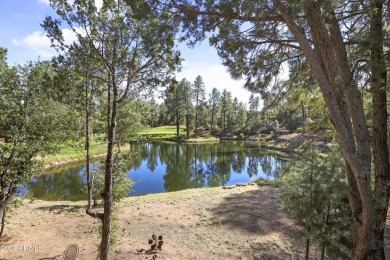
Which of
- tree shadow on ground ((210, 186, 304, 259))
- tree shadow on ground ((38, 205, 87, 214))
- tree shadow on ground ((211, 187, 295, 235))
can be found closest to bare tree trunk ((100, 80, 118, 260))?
tree shadow on ground ((210, 186, 304, 259))

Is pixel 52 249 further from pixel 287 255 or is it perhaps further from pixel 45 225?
pixel 287 255

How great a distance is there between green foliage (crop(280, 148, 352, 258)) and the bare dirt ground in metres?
2.61

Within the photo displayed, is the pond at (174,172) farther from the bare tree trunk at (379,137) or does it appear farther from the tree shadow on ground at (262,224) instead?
the bare tree trunk at (379,137)

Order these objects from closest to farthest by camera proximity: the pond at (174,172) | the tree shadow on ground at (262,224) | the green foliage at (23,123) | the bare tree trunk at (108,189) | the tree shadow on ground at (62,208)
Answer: the bare tree trunk at (108,189), the green foliage at (23,123), the tree shadow on ground at (262,224), the tree shadow on ground at (62,208), the pond at (174,172)

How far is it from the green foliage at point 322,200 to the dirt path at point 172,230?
8.56ft

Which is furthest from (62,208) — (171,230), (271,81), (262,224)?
(271,81)

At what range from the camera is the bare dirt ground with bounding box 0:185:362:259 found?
333 inches

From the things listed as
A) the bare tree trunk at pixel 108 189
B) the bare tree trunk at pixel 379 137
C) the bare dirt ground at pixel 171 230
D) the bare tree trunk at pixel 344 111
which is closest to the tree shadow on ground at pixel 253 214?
the bare dirt ground at pixel 171 230

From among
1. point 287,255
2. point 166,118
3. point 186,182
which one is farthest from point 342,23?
point 166,118

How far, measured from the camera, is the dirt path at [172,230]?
334 inches

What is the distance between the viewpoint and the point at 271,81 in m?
7.09

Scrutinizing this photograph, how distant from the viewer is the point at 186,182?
76.8 feet

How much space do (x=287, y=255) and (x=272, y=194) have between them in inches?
272

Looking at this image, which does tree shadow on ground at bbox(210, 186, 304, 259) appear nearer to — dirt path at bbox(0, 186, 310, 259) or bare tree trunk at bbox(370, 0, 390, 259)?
dirt path at bbox(0, 186, 310, 259)
